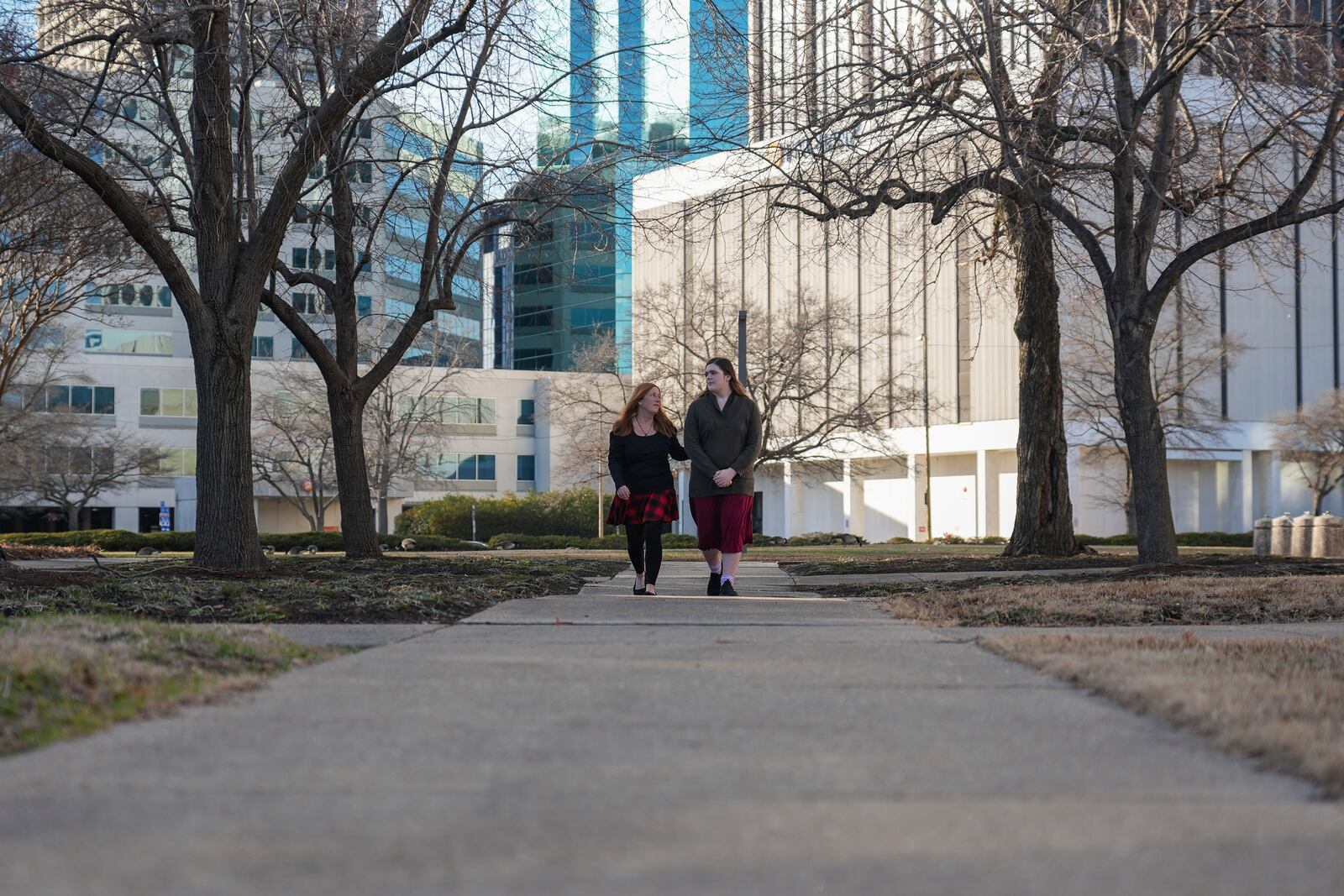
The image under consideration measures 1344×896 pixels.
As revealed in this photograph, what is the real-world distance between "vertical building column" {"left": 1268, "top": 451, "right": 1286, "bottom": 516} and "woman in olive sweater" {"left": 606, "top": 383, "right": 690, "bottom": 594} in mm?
55491

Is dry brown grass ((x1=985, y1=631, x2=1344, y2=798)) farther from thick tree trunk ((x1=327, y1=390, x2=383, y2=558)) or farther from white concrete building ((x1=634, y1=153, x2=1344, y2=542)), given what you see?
white concrete building ((x1=634, y1=153, x2=1344, y2=542))

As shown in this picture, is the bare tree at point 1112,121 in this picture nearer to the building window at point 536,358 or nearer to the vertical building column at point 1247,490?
the vertical building column at point 1247,490

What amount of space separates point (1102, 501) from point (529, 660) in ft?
175

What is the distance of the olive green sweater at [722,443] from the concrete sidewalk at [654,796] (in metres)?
5.98

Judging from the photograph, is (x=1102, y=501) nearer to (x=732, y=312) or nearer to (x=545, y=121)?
→ (x=732, y=312)

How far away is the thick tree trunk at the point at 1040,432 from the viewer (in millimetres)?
20625

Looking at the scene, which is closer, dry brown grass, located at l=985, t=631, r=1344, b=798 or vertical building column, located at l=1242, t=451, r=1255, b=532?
dry brown grass, located at l=985, t=631, r=1344, b=798

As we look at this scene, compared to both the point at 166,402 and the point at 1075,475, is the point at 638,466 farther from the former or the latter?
the point at 166,402

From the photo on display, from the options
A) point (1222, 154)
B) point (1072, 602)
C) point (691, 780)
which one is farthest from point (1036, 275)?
point (691, 780)

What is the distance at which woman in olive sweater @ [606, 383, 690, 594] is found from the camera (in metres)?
11.8

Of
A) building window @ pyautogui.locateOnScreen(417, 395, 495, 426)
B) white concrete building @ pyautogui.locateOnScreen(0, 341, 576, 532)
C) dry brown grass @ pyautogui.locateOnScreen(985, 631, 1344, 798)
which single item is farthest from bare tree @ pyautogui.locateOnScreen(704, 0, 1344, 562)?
building window @ pyautogui.locateOnScreen(417, 395, 495, 426)

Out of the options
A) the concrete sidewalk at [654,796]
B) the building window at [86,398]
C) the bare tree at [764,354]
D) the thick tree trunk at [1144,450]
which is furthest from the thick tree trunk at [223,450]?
the building window at [86,398]

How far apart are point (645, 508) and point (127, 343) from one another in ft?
198

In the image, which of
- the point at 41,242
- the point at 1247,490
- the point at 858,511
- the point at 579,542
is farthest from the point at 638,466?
the point at 858,511
